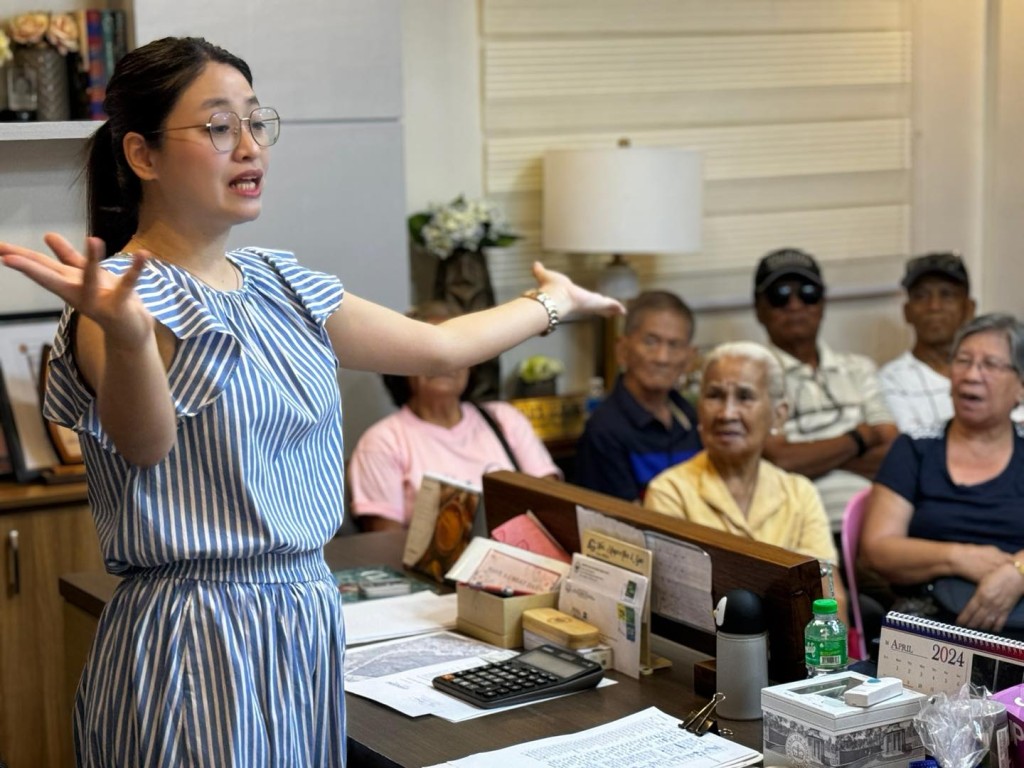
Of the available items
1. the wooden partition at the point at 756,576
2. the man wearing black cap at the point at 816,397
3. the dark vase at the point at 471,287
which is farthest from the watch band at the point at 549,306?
the man wearing black cap at the point at 816,397

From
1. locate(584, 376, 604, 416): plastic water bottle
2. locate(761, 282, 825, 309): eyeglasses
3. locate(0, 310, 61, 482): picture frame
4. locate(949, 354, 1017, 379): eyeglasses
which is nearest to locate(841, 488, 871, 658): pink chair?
locate(949, 354, 1017, 379): eyeglasses

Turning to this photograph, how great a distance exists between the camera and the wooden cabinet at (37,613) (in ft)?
11.7

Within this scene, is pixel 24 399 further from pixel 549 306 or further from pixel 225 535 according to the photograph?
pixel 225 535

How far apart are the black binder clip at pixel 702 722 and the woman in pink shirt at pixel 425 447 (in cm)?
185

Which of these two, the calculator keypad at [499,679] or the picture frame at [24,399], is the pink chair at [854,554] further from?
the picture frame at [24,399]

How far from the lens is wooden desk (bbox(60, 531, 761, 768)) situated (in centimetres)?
205

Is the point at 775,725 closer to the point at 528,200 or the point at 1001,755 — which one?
the point at 1001,755

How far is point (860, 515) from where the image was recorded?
378 centimetres

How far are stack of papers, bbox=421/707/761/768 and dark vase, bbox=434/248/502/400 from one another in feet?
8.28

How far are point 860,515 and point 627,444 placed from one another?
2.60ft

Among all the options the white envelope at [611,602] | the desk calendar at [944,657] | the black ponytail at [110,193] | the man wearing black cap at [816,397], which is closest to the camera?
the black ponytail at [110,193]

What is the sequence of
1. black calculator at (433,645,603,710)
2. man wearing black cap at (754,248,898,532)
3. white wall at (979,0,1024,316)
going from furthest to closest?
white wall at (979,0,1024,316) < man wearing black cap at (754,248,898,532) < black calculator at (433,645,603,710)

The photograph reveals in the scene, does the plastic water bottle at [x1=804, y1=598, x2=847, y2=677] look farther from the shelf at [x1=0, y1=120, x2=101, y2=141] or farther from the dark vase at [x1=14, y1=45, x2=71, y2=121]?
the dark vase at [x1=14, y1=45, x2=71, y2=121]

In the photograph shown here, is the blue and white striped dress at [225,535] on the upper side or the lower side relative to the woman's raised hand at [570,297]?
lower
